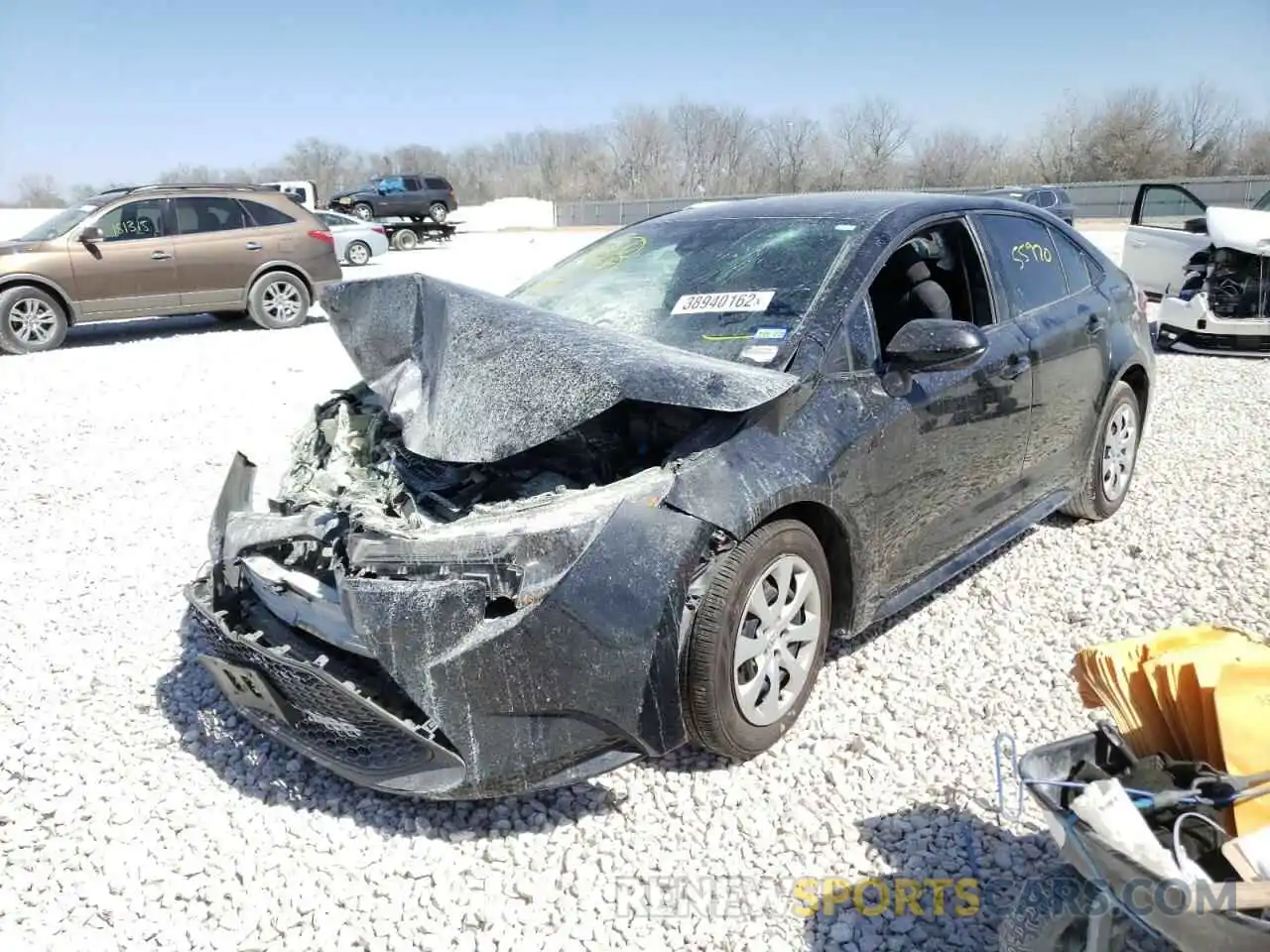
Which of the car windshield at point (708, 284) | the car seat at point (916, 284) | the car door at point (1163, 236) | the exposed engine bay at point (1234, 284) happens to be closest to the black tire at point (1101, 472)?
the car seat at point (916, 284)

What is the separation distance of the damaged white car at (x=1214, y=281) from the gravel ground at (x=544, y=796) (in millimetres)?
4796

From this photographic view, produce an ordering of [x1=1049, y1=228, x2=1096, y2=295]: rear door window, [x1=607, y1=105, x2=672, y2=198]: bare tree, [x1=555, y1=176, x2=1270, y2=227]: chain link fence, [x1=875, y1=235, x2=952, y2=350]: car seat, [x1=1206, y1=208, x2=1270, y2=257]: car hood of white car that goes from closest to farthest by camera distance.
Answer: [x1=875, y1=235, x2=952, y2=350]: car seat, [x1=1049, y1=228, x2=1096, y2=295]: rear door window, [x1=1206, y1=208, x2=1270, y2=257]: car hood of white car, [x1=555, y1=176, x2=1270, y2=227]: chain link fence, [x1=607, y1=105, x2=672, y2=198]: bare tree

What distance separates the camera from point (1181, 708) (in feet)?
6.47

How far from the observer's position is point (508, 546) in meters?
2.45

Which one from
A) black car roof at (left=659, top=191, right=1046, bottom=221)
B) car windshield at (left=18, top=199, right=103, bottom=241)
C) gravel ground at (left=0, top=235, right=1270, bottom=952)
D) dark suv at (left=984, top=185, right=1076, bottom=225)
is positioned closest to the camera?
gravel ground at (left=0, top=235, right=1270, bottom=952)

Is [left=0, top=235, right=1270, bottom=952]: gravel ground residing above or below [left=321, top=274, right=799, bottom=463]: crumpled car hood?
below

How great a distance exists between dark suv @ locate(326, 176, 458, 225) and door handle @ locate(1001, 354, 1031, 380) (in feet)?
95.8

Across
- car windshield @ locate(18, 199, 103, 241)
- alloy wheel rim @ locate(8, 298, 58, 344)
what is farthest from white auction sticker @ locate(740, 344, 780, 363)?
car windshield @ locate(18, 199, 103, 241)

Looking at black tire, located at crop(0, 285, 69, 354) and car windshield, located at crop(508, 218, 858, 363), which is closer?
car windshield, located at crop(508, 218, 858, 363)

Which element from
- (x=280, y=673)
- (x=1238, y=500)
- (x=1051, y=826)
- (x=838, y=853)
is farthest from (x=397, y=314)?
(x=1238, y=500)

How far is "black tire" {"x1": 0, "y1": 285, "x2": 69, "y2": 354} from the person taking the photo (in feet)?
34.1

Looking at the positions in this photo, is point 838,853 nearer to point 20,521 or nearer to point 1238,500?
point 1238,500

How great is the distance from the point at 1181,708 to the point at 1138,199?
10.4 metres

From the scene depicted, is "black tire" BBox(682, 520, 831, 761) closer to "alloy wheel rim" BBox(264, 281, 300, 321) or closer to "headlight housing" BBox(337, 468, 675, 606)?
"headlight housing" BBox(337, 468, 675, 606)
